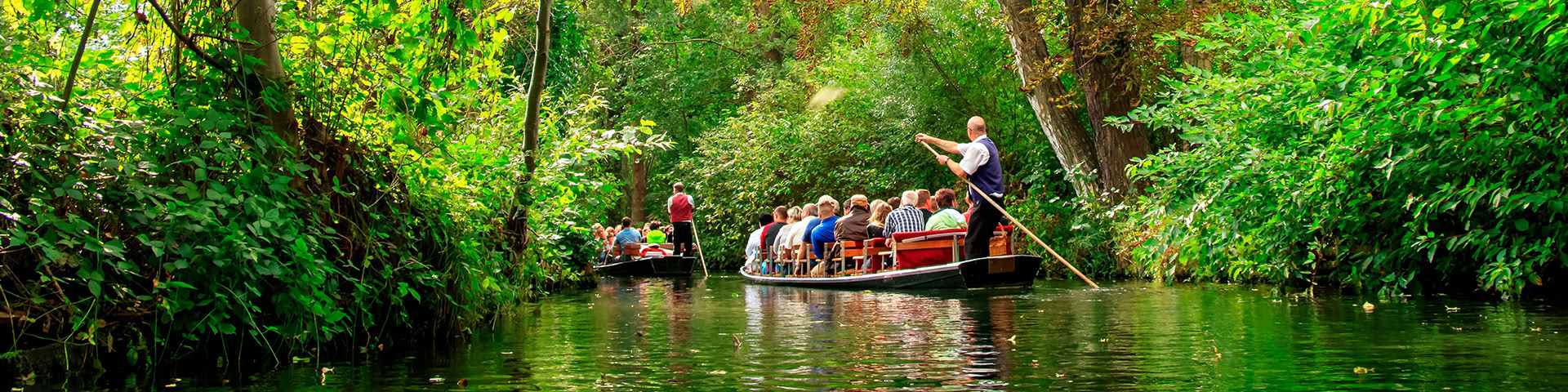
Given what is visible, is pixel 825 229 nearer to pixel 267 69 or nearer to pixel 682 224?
pixel 682 224

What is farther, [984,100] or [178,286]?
[984,100]

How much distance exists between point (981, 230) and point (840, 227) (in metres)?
2.75

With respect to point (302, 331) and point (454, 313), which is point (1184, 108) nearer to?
point (454, 313)

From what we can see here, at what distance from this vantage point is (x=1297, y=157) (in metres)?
11.7

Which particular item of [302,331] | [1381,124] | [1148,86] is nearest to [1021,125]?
[1148,86]

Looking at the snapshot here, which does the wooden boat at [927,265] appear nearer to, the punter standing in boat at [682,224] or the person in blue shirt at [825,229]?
the person in blue shirt at [825,229]

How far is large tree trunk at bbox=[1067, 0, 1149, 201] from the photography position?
60.4 feet

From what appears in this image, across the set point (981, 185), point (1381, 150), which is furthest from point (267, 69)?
point (981, 185)

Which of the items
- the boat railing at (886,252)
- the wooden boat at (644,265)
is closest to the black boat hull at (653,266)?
the wooden boat at (644,265)

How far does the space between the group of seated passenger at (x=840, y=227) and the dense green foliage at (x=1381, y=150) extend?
259cm

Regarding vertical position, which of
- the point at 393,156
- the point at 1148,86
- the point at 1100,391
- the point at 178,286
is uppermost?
the point at 1148,86

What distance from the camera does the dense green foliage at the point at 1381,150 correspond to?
10008 millimetres

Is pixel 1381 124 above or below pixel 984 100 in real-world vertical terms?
below

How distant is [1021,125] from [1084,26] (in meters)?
5.91
